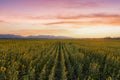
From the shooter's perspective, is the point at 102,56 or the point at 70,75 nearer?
the point at 70,75

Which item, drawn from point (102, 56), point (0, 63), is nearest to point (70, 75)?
point (0, 63)

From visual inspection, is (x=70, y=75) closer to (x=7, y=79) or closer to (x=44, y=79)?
(x=44, y=79)

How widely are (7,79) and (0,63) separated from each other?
15.6 feet

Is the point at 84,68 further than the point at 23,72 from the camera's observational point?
Yes

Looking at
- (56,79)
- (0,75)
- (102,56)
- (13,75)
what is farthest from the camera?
(102,56)

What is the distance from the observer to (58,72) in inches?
659

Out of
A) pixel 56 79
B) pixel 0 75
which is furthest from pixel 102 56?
pixel 0 75

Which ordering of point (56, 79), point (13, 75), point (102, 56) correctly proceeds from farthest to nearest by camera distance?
point (102, 56) → point (56, 79) → point (13, 75)

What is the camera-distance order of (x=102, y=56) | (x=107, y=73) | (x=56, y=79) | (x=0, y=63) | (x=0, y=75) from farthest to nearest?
(x=102, y=56) → (x=0, y=63) → (x=107, y=73) → (x=56, y=79) → (x=0, y=75)

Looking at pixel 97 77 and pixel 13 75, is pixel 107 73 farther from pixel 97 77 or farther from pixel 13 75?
pixel 13 75

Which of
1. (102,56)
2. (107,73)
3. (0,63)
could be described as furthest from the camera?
(102,56)

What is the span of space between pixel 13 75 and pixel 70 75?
13.5ft

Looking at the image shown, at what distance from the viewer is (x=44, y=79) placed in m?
14.2

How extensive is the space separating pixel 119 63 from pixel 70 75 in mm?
5080
